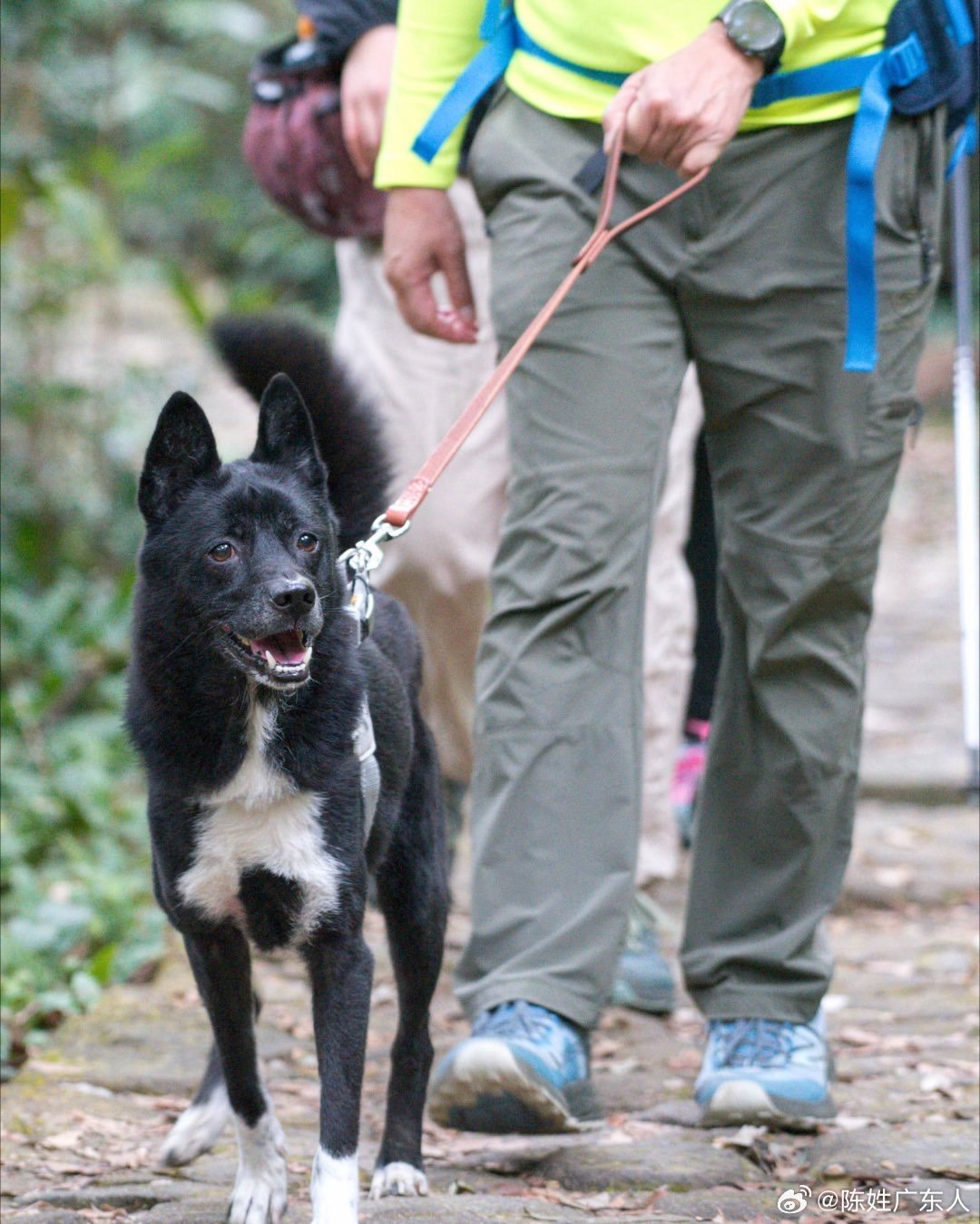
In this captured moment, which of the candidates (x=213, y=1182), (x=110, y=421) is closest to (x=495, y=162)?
(x=213, y=1182)

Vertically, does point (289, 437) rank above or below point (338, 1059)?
above

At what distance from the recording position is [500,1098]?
102 inches

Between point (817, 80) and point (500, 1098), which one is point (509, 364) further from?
point (500, 1098)

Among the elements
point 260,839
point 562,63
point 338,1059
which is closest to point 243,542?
point 260,839

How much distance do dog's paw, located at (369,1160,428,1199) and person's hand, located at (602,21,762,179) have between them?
1.61 meters

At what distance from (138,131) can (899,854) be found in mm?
10402

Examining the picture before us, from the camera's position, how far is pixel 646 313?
2717 mm

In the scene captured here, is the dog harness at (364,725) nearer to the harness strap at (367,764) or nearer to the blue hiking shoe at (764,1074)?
the harness strap at (367,764)

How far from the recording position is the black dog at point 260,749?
2152mm

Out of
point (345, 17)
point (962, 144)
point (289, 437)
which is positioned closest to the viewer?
point (289, 437)

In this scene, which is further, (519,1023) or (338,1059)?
(519,1023)

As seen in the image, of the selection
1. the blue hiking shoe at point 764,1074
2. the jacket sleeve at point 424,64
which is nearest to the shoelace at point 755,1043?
the blue hiking shoe at point 764,1074

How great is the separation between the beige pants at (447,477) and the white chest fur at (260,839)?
133 cm

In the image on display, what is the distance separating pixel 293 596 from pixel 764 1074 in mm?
1278
